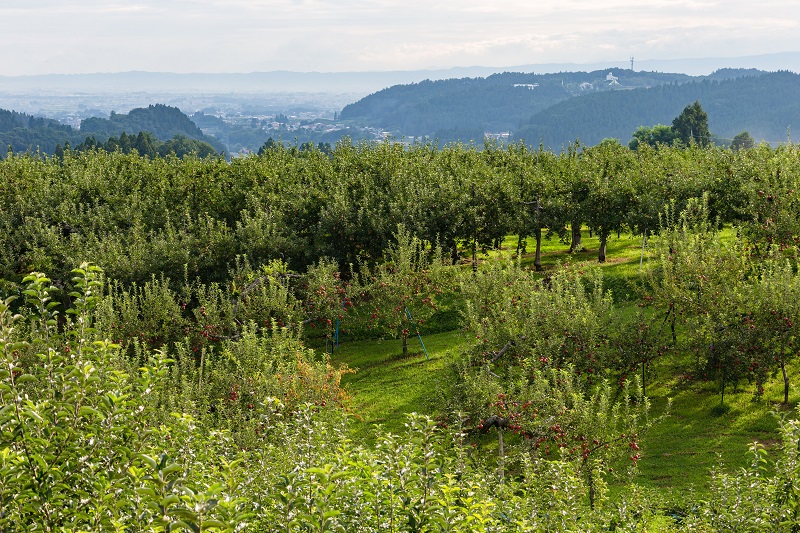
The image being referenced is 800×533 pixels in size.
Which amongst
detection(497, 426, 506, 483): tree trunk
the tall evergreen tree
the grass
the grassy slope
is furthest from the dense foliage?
the tall evergreen tree

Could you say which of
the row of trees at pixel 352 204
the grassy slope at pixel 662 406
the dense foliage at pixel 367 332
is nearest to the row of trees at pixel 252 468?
the dense foliage at pixel 367 332

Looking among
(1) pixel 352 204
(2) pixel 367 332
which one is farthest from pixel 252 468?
(1) pixel 352 204

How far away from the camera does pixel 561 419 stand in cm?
2112

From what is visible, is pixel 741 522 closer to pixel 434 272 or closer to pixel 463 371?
pixel 463 371

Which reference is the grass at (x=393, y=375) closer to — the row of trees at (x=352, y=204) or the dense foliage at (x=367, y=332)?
the dense foliage at (x=367, y=332)

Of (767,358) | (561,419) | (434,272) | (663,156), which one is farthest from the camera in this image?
(663,156)

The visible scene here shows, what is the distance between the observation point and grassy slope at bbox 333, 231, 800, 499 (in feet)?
83.3

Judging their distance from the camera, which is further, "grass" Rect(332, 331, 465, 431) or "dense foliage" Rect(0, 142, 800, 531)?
"grass" Rect(332, 331, 465, 431)

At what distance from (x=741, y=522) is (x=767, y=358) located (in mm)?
15554

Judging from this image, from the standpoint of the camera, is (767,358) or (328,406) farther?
(767,358)

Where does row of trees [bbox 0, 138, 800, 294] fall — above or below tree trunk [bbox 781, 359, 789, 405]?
above

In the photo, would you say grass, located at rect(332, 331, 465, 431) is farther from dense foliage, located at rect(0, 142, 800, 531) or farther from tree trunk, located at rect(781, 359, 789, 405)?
tree trunk, located at rect(781, 359, 789, 405)

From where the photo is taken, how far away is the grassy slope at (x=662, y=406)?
83.3 ft

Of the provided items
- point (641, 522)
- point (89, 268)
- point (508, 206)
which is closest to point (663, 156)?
point (508, 206)
